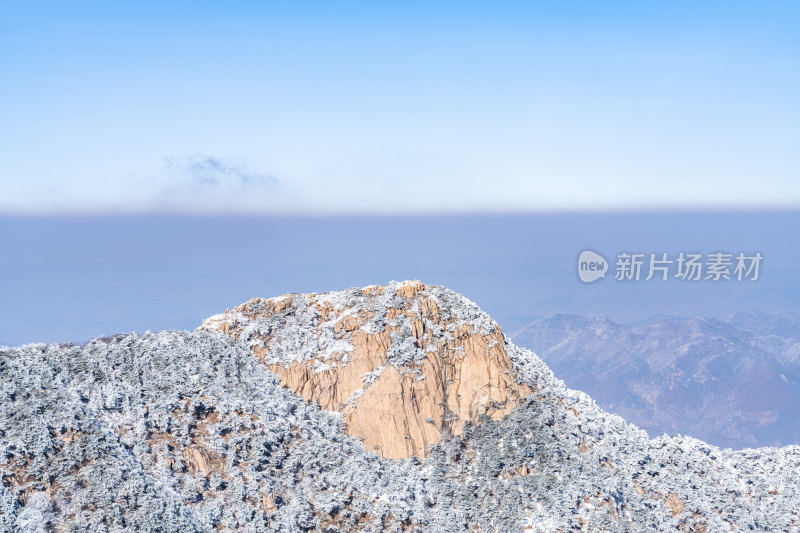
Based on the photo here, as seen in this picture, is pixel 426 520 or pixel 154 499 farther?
pixel 426 520

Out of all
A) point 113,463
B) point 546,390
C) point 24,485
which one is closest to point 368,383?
point 546,390

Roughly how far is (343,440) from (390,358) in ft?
15.4

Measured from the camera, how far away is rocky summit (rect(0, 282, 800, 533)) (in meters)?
23.5

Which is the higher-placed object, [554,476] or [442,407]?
[442,407]

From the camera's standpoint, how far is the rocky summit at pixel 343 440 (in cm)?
2350

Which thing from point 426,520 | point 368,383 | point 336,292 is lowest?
point 426,520

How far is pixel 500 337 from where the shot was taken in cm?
3344

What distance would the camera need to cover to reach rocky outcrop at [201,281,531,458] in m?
29.7

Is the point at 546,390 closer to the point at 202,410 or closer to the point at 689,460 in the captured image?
the point at 689,460

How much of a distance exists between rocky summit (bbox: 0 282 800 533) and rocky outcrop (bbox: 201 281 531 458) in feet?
0.26

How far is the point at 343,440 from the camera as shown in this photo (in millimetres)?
28688

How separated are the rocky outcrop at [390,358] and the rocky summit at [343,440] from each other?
78 mm

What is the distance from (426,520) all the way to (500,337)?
11079 millimetres

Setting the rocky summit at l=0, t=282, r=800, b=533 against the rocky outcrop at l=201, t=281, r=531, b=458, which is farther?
the rocky outcrop at l=201, t=281, r=531, b=458
